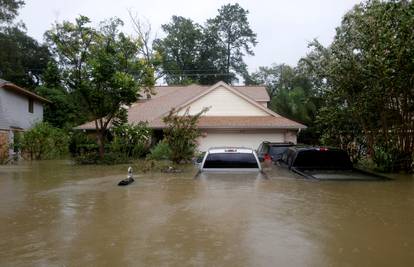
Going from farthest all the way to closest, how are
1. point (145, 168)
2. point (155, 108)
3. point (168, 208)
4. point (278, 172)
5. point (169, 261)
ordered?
1. point (155, 108)
2. point (145, 168)
3. point (278, 172)
4. point (168, 208)
5. point (169, 261)

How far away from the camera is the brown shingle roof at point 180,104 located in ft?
93.1

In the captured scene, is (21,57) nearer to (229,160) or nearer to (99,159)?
(99,159)

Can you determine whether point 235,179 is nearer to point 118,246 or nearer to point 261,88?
point 118,246

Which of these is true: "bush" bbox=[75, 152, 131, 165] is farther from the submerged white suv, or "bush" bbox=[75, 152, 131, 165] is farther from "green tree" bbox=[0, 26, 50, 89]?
"green tree" bbox=[0, 26, 50, 89]

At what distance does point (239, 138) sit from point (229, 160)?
50.8 feet

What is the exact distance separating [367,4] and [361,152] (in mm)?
8035

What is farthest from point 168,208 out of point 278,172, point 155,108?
point 155,108

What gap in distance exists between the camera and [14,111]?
1339 inches

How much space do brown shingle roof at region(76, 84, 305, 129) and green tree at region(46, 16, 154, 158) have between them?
471 centimetres

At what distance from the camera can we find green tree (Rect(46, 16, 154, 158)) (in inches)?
953

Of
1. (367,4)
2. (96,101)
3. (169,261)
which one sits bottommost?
(169,261)

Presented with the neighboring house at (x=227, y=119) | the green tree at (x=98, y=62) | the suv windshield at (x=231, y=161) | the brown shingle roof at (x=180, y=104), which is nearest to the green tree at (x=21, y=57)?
the brown shingle roof at (x=180, y=104)

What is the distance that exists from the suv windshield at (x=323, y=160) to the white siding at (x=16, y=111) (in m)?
22.5

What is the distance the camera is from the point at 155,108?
34875mm
